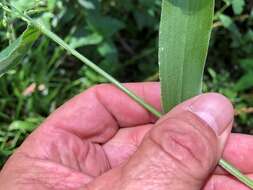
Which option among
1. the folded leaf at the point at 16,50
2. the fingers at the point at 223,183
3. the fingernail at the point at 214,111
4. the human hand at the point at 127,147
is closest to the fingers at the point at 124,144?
the human hand at the point at 127,147

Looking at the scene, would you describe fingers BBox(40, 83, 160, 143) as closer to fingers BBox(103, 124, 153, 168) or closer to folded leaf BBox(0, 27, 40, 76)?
fingers BBox(103, 124, 153, 168)

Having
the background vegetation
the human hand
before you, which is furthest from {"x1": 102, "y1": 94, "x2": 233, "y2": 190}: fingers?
the background vegetation

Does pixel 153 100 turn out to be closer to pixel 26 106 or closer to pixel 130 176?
pixel 130 176

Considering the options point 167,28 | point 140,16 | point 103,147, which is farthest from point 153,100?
point 140,16

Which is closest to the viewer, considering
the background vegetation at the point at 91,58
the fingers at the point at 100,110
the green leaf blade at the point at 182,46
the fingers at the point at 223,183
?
the green leaf blade at the point at 182,46

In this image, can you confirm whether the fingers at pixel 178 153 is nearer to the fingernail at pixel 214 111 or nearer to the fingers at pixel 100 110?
the fingernail at pixel 214 111

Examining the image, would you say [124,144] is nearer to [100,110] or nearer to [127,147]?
[127,147]

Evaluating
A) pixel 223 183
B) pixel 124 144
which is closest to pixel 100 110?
Answer: pixel 124 144
